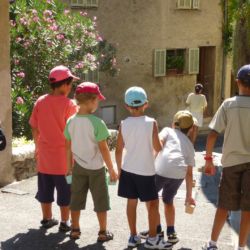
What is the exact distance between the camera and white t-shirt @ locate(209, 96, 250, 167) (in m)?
4.42

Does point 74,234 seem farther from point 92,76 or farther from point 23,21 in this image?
point 92,76

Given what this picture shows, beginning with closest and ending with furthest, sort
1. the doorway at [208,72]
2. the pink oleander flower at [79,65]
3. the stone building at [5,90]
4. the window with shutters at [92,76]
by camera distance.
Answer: the stone building at [5,90] < the pink oleander flower at [79,65] < the window with shutters at [92,76] < the doorway at [208,72]

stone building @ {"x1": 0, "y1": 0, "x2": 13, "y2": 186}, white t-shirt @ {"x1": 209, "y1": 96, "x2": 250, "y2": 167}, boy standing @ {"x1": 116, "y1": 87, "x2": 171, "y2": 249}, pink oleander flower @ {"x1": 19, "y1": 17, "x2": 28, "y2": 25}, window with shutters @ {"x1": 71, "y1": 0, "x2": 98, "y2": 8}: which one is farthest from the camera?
window with shutters @ {"x1": 71, "y1": 0, "x2": 98, "y2": 8}

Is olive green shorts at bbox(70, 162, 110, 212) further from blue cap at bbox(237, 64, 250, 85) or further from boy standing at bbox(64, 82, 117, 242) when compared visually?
blue cap at bbox(237, 64, 250, 85)

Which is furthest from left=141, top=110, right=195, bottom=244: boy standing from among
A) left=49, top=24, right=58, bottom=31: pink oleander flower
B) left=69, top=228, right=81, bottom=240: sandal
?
left=49, top=24, right=58, bottom=31: pink oleander flower

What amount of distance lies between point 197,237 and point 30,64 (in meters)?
6.26

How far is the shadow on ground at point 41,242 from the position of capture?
4746 mm

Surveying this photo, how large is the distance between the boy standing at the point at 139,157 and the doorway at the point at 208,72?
1730 cm

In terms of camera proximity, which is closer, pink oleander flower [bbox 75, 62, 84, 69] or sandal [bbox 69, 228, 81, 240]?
sandal [bbox 69, 228, 81, 240]

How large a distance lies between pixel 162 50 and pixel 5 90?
13.2 m

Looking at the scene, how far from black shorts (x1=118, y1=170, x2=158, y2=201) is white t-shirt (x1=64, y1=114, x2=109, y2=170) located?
260 mm

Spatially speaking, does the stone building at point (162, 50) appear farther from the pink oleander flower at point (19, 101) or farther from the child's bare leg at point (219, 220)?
the child's bare leg at point (219, 220)

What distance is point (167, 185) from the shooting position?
15.8 feet

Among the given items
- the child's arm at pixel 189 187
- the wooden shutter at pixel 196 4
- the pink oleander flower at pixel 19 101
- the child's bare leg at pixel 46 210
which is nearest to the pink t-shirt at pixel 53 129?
the child's bare leg at pixel 46 210
